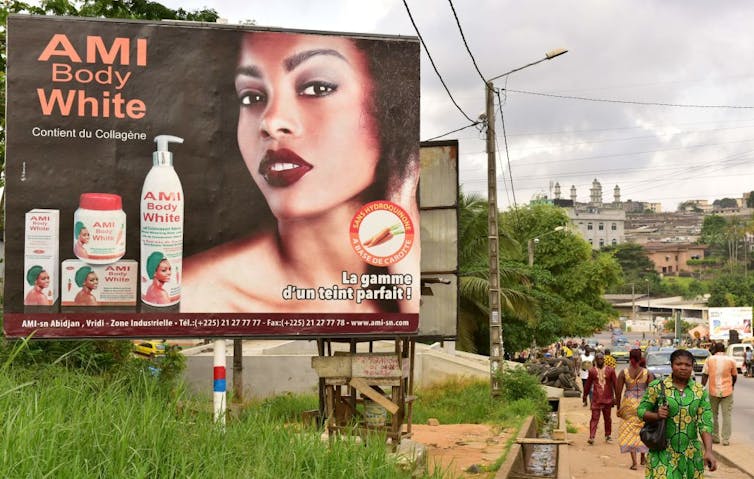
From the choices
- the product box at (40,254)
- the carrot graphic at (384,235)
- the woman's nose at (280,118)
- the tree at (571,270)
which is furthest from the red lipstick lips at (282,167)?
the tree at (571,270)

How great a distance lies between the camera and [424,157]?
44.1ft

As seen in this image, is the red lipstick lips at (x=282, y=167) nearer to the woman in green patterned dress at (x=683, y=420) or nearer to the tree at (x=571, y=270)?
the woman in green patterned dress at (x=683, y=420)

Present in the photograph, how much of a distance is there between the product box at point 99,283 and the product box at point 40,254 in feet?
0.46

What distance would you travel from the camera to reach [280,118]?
10.9 metres

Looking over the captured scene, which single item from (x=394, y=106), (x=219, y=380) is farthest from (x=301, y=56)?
(x=219, y=380)

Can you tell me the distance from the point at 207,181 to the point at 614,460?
7.50m

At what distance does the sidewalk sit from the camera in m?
12.7

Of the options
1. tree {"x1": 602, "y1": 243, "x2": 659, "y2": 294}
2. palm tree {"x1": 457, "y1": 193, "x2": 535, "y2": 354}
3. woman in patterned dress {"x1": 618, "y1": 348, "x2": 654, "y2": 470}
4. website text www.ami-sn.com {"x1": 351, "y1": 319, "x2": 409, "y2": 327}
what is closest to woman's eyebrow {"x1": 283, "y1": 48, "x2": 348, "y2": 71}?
website text www.ami-sn.com {"x1": 351, "y1": 319, "x2": 409, "y2": 327}

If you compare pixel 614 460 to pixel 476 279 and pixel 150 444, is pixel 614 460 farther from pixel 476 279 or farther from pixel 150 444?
pixel 476 279

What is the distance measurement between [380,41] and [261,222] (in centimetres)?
241

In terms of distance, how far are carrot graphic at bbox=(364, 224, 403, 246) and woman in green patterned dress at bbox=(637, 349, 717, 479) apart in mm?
4103

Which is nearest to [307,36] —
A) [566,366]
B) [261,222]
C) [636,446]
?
[261,222]

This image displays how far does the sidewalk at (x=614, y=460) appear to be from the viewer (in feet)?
41.6

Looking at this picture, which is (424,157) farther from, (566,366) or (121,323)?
(566,366)
